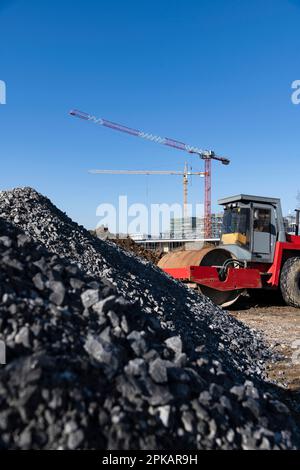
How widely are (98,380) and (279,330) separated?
564cm

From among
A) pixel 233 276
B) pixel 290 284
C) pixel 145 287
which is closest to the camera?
pixel 145 287

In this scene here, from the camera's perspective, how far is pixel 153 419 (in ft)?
7.20

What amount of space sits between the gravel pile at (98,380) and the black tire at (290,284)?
7127 mm

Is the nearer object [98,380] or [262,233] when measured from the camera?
[98,380]

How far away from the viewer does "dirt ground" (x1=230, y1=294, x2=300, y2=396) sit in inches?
185

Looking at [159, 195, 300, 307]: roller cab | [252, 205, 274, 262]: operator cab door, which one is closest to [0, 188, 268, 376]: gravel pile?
[159, 195, 300, 307]: roller cab

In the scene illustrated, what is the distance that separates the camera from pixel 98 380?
88.5 inches

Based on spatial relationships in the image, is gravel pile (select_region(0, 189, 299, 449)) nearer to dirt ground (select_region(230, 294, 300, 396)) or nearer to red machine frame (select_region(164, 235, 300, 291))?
dirt ground (select_region(230, 294, 300, 396))

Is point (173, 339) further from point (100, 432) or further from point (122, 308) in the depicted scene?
point (100, 432)

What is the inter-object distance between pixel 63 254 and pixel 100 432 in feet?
13.0

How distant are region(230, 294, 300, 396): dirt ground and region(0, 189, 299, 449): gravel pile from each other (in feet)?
6.33

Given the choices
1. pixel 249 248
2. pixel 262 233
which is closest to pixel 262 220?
pixel 262 233

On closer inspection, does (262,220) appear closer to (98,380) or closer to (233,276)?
(233,276)
